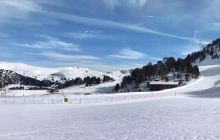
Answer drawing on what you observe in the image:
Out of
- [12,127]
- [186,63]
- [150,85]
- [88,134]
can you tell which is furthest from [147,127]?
[186,63]

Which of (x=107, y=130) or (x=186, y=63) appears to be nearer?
(x=107, y=130)

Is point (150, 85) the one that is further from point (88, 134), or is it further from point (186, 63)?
point (88, 134)

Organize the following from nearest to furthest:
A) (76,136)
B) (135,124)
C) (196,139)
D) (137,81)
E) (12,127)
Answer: (196,139), (76,136), (135,124), (12,127), (137,81)

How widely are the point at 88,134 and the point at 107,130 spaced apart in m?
1.84

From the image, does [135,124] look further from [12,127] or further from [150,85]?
[150,85]

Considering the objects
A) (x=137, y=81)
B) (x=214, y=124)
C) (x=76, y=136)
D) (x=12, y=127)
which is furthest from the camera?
(x=137, y=81)

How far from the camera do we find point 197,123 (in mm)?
27172

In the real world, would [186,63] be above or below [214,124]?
above

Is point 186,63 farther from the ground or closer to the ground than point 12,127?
farther from the ground

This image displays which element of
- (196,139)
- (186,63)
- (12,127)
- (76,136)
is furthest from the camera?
(186,63)

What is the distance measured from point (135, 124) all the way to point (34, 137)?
810 centimetres

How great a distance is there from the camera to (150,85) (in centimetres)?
14838

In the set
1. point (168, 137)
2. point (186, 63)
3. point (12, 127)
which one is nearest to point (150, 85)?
point (186, 63)

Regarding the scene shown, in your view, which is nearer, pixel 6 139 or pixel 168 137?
pixel 168 137
